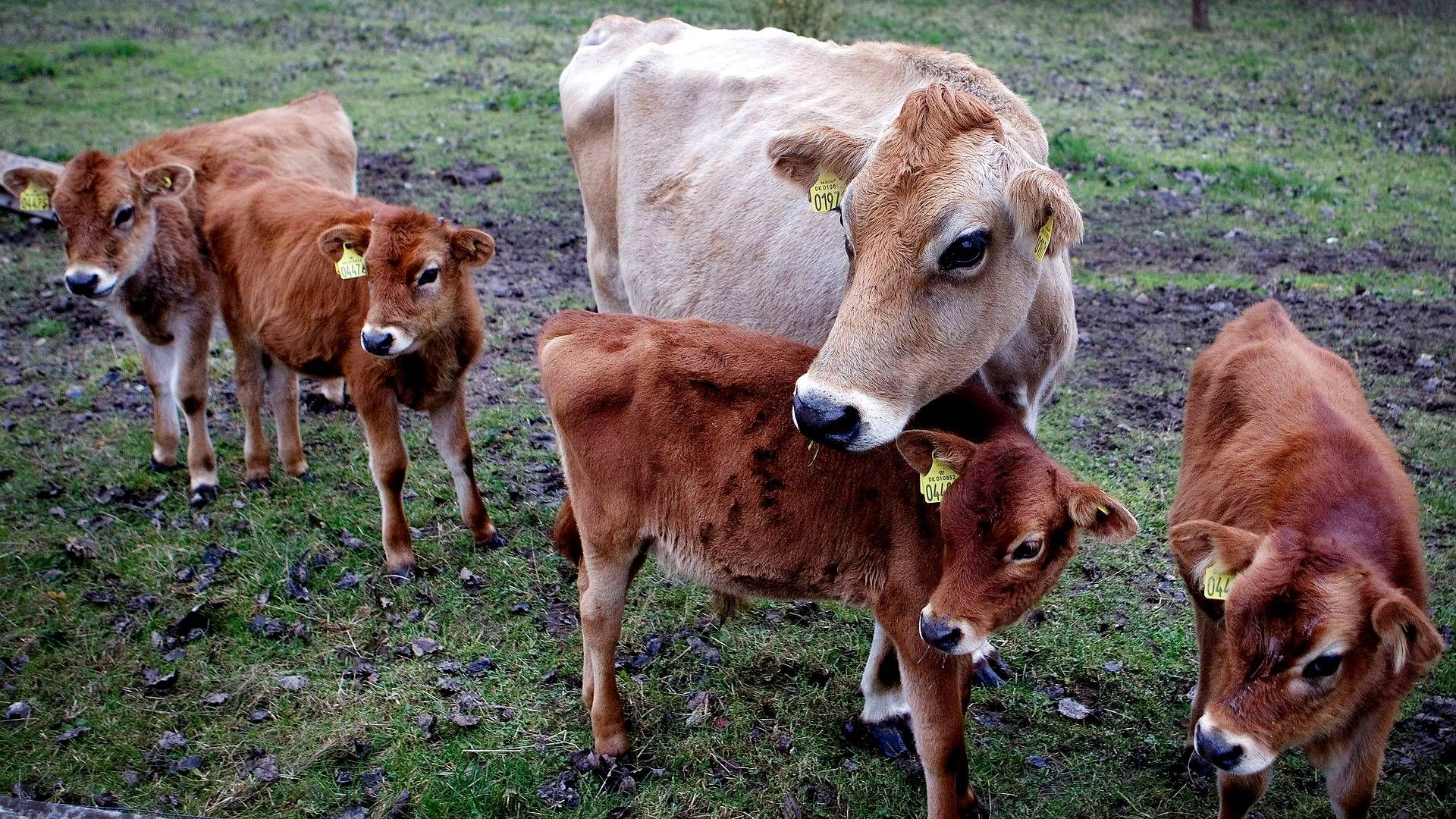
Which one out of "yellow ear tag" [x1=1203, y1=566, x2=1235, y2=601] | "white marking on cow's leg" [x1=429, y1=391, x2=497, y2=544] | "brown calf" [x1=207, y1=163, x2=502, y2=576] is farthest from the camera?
"white marking on cow's leg" [x1=429, y1=391, x2=497, y2=544]

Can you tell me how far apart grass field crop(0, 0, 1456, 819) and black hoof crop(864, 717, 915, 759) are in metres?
0.09

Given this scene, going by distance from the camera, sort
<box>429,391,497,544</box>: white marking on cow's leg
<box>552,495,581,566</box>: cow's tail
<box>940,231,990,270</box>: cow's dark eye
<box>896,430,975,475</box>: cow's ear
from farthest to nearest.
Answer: <box>429,391,497,544</box>: white marking on cow's leg < <box>552,495,581,566</box>: cow's tail < <box>940,231,990,270</box>: cow's dark eye < <box>896,430,975,475</box>: cow's ear

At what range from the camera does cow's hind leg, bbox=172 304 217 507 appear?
7078mm

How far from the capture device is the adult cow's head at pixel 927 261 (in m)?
4.09

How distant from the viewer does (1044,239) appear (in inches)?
170

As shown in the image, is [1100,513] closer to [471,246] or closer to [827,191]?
[827,191]

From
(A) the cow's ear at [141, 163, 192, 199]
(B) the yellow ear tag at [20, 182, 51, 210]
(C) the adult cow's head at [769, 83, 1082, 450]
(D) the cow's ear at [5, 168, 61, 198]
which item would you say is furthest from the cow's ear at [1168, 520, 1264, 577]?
(B) the yellow ear tag at [20, 182, 51, 210]

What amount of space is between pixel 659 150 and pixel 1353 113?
13.2 metres

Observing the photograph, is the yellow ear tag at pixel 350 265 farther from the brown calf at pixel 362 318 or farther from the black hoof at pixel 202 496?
the black hoof at pixel 202 496

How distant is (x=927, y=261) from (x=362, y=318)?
11.6 feet

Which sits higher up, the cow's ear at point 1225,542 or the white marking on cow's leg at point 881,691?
the cow's ear at point 1225,542

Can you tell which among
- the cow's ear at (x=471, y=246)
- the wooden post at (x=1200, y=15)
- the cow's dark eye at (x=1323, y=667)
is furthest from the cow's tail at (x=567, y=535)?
the wooden post at (x=1200, y=15)

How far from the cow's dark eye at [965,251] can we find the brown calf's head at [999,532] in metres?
0.73

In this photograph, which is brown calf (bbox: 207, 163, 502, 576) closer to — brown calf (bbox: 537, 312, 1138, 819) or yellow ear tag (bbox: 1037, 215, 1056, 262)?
brown calf (bbox: 537, 312, 1138, 819)
